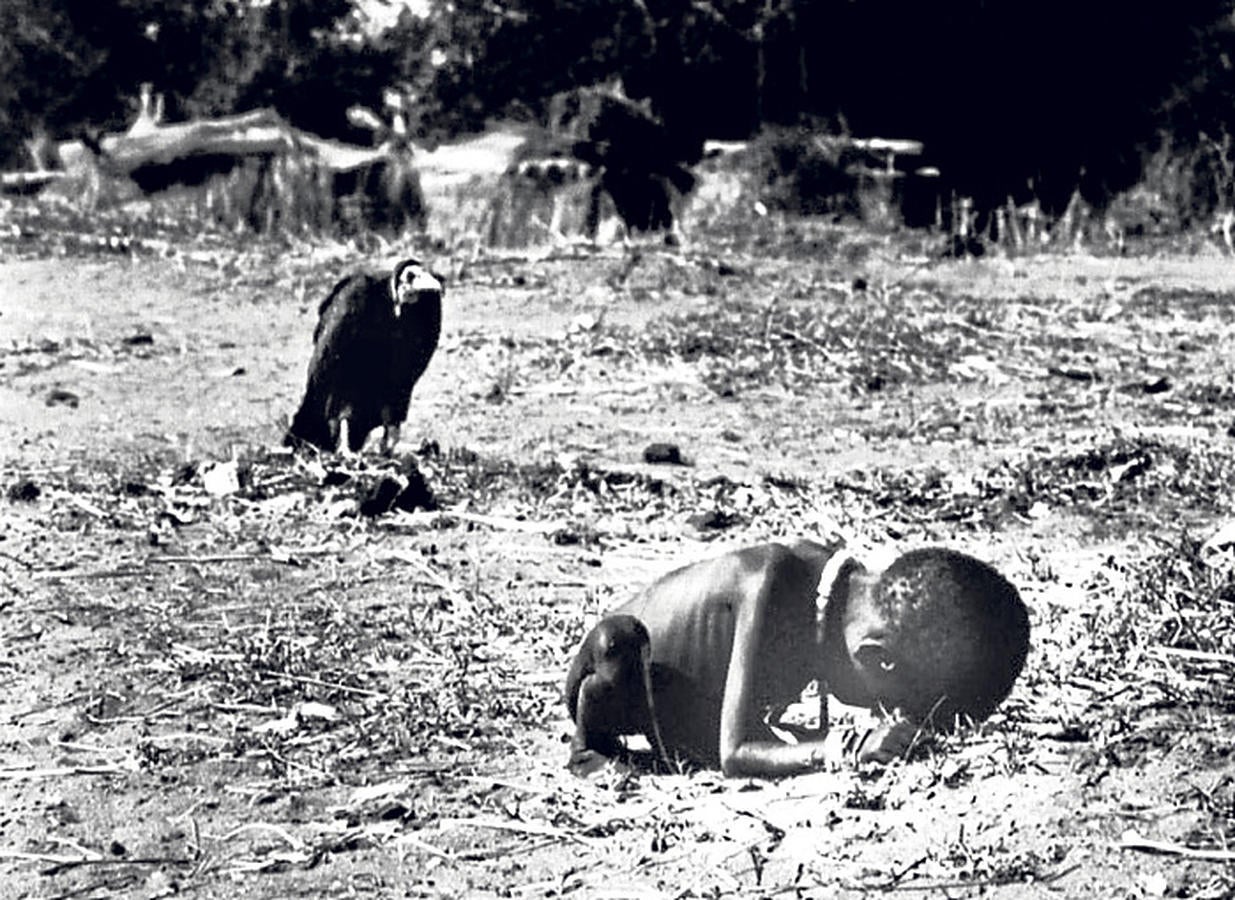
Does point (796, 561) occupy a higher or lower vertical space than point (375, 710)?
higher

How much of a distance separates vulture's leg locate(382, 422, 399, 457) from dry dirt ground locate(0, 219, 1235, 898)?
0.16m

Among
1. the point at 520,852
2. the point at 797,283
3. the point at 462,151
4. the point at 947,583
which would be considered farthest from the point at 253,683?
the point at 462,151

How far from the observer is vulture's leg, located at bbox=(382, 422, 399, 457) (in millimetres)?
7965

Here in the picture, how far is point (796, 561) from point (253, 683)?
5.26ft

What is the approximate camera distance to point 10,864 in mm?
4281

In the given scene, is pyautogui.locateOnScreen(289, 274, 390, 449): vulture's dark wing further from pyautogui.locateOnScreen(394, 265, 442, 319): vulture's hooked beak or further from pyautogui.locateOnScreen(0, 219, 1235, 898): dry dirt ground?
pyautogui.locateOnScreen(0, 219, 1235, 898): dry dirt ground

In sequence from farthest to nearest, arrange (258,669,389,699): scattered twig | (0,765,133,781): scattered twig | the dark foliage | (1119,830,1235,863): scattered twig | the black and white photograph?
the dark foliage → (258,669,389,699): scattered twig → (0,765,133,781): scattered twig → the black and white photograph → (1119,830,1235,863): scattered twig

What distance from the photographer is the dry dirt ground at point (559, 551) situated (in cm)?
390

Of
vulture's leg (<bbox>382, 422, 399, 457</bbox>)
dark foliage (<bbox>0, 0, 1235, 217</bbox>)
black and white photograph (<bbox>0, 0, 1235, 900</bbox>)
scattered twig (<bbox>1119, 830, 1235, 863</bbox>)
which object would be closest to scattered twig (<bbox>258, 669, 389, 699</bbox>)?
black and white photograph (<bbox>0, 0, 1235, 900</bbox>)

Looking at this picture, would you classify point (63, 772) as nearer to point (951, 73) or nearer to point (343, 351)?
point (343, 351)

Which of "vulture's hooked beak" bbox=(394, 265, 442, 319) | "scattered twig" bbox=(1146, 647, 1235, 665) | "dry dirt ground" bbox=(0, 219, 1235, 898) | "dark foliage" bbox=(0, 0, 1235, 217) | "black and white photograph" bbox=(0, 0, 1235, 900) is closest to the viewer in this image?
"dry dirt ground" bbox=(0, 219, 1235, 898)

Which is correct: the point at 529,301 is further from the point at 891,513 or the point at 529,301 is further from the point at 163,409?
the point at 891,513

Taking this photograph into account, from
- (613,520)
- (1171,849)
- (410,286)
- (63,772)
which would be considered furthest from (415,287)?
(1171,849)

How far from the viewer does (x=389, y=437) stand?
8.12 meters
